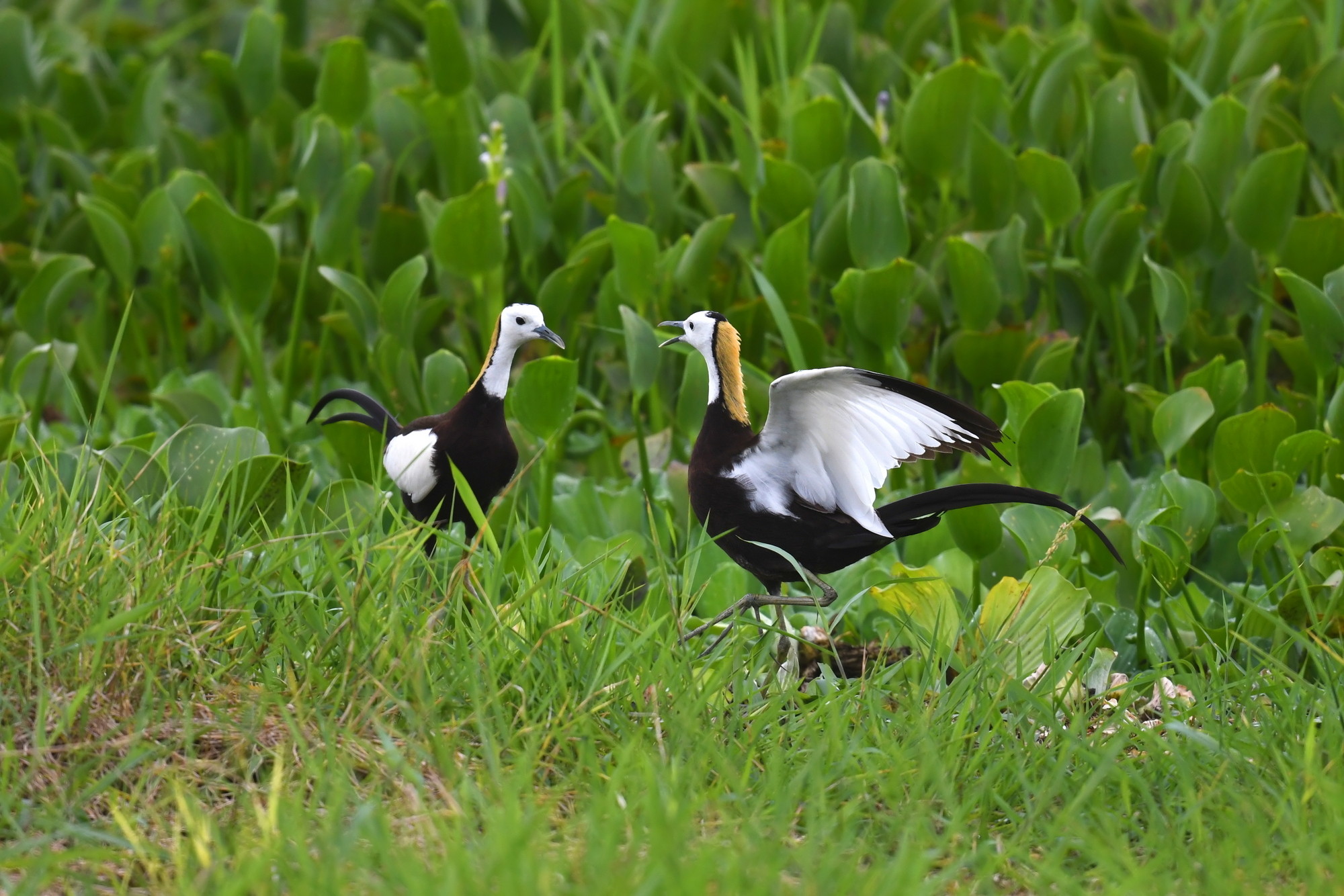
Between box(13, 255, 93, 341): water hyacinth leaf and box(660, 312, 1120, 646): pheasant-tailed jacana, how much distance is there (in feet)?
8.59

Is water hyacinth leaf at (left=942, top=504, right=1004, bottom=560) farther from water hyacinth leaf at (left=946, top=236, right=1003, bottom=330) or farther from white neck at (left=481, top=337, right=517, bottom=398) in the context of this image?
white neck at (left=481, top=337, right=517, bottom=398)

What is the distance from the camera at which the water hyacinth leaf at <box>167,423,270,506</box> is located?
3.06 meters

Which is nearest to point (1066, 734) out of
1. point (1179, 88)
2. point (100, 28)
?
point (1179, 88)

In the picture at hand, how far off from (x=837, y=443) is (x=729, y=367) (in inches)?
10.1

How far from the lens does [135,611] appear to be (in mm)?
2133

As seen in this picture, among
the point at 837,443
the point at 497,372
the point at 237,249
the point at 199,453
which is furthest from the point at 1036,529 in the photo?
the point at 237,249

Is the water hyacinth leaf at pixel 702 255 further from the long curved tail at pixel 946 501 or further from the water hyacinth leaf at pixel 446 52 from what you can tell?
the long curved tail at pixel 946 501

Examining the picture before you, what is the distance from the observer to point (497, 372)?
9.16ft

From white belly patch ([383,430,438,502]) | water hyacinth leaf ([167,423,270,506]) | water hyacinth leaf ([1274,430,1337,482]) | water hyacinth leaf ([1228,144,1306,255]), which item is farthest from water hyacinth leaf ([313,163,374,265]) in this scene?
water hyacinth leaf ([1274,430,1337,482])

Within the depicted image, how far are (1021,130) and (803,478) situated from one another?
8.42 ft

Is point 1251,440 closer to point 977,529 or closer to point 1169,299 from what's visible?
point 1169,299

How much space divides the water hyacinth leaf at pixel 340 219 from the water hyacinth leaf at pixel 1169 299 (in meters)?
2.44

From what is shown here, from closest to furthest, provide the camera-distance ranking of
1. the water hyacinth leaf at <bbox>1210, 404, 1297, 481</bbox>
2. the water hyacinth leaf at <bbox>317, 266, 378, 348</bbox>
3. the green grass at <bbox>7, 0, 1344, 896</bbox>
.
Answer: the green grass at <bbox>7, 0, 1344, 896</bbox>
the water hyacinth leaf at <bbox>1210, 404, 1297, 481</bbox>
the water hyacinth leaf at <bbox>317, 266, 378, 348</bbox>

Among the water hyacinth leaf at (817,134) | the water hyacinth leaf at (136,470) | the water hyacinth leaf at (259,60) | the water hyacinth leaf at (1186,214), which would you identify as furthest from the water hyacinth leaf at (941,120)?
the water hyacinth leaf at (136,470)
